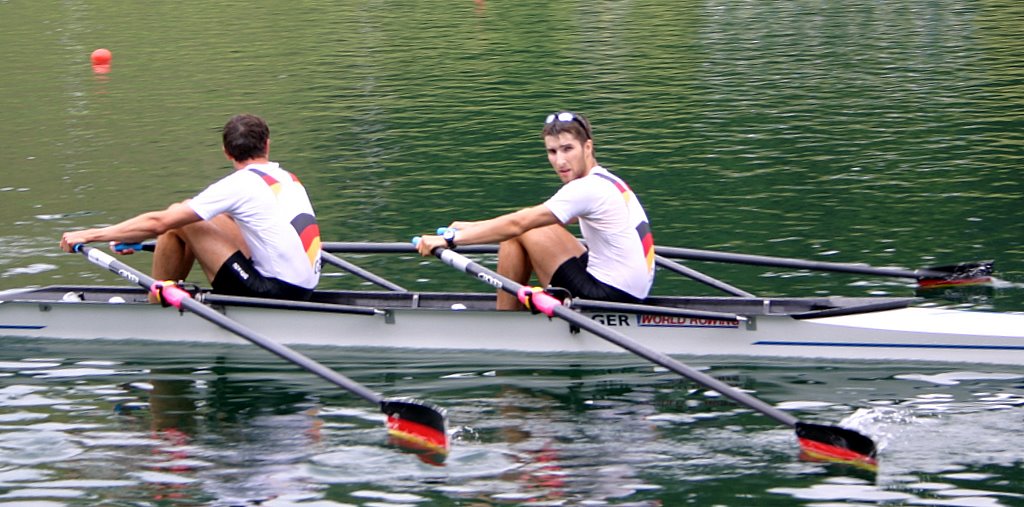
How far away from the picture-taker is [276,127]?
1919 centimetres

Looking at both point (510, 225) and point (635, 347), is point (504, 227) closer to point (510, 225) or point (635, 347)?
point (510, 225)

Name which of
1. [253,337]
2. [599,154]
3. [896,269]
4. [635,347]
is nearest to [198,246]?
[253,337]

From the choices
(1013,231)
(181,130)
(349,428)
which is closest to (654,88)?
(181,130)

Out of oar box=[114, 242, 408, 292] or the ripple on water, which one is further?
oar box=[114, 242, 408, 292]

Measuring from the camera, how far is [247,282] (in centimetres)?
960

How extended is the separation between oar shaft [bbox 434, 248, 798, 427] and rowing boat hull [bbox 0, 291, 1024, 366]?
455mm

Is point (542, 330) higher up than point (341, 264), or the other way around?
point (341, 264)

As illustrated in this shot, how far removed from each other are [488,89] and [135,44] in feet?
32.3

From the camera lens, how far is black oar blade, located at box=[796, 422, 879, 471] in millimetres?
7191

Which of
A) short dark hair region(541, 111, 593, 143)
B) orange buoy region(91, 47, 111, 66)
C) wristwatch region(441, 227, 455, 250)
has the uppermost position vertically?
orange buoy region(91, 47, 111, 66)

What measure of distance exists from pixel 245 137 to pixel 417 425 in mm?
2469

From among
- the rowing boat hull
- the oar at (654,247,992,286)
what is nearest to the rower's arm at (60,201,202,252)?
the rowing boat hull

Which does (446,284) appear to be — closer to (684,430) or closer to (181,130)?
(684,430)

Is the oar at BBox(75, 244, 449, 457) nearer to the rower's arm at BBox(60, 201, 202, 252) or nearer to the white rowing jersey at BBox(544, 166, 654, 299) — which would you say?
the rower's arm at BBox(60, 201, 202, 252)
